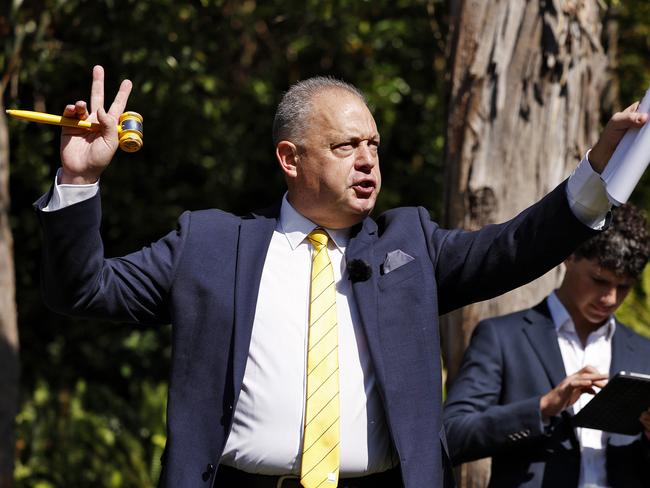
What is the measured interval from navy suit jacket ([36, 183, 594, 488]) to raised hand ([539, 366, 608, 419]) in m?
0.60

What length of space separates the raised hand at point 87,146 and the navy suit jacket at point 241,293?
80mm

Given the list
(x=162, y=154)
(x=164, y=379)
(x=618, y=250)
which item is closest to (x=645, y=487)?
(x=618, y=250)

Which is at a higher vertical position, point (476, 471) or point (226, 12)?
point (226, 12)

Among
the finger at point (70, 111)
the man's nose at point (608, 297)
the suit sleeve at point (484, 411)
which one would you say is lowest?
the suit sleeve at point (484, 411)

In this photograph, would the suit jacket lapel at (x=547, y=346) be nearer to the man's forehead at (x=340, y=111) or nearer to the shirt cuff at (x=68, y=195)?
the man's forehead at (x=340, y=111)

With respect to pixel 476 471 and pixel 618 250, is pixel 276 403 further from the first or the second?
pixel 476 471

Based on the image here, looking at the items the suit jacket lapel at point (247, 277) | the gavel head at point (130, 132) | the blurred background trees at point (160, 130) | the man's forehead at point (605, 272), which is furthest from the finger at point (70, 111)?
the blurred background trees at point (160, 130)

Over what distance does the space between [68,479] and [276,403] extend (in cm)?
501

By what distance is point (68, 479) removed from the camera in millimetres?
7730

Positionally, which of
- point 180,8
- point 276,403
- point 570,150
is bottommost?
point 276,403

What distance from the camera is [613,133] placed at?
9.52 ft

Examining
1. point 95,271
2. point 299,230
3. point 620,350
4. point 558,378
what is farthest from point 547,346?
point 95,271

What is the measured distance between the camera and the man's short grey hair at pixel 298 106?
11.2 ft

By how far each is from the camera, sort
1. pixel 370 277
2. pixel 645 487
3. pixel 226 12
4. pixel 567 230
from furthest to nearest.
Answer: pixel 226 12 → pixel 645 487 → pixel 370 277 → pixel 567 230
